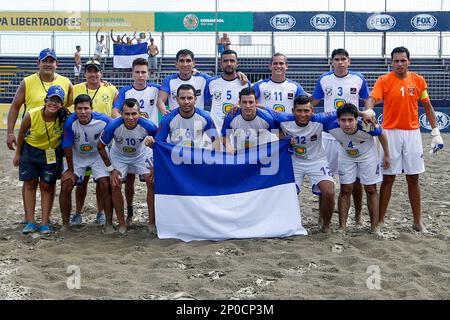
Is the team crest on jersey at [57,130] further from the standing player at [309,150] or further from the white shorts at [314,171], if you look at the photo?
the white shorts at [314,171]

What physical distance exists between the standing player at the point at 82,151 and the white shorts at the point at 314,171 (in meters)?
2.25

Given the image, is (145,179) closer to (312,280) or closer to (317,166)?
(317,166)

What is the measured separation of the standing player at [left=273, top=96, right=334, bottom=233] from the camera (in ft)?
23.6

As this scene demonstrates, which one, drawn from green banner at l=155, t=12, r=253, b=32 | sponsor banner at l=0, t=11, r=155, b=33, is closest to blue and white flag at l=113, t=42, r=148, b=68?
green banner at l=155, t=12, r=253, b=32

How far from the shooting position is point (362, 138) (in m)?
7.25

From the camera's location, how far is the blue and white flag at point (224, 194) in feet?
23.3

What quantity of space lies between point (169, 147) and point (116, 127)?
25.8 inches

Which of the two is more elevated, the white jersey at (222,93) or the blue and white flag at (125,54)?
the blue and white flag at (125,54)

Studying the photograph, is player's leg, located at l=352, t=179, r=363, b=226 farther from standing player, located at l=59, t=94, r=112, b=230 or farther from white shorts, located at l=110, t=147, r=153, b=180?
standing player, located at l=59, t=94, r=112, b=230

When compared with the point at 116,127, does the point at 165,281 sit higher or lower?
lower

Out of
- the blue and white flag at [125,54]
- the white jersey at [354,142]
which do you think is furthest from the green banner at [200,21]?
the white jersey at [354,142]

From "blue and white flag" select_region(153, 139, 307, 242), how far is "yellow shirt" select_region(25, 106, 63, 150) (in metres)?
1.23
